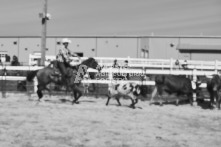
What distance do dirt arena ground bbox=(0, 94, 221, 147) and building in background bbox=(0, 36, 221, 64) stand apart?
29829 millimetres

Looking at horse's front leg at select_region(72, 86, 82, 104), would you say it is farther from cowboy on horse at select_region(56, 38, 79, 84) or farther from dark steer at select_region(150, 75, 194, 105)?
dark steer at select_region(150, 75, 194, 105)

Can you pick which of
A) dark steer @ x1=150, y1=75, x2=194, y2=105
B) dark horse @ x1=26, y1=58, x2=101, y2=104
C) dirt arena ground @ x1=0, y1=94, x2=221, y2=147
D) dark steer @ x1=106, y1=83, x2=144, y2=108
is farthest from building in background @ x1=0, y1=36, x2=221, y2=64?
dirt arena ground @ x1=0, y1=94, x2=221, y2=147

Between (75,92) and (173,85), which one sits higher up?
(173,85)

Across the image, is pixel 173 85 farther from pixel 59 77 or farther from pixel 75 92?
pixel 59 77

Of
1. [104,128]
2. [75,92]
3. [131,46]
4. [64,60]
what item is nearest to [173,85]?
[75,92]

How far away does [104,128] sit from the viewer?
22.4ft

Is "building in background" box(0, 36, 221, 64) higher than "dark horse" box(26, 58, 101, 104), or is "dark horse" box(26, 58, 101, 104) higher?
"building in background" box(0, 36, 221, 64)

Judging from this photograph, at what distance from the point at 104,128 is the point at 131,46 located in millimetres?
35931

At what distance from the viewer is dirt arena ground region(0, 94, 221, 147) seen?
5.67 meters

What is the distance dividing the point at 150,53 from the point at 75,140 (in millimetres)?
A: 35847

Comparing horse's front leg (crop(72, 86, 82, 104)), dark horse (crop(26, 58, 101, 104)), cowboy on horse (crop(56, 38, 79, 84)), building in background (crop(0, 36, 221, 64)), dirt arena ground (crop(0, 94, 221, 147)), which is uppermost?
building in background (crop(0, 36, 221, 64))

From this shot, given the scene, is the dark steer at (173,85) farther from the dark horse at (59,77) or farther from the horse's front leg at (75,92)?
the dark horse at (59,77)

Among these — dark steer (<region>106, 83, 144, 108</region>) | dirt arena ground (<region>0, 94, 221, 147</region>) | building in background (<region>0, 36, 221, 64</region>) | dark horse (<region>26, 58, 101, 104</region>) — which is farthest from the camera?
building in background (<region>0, 36, 221, 64</region>)

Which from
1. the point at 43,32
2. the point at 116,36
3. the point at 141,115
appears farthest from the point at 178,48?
the point at 141,115
